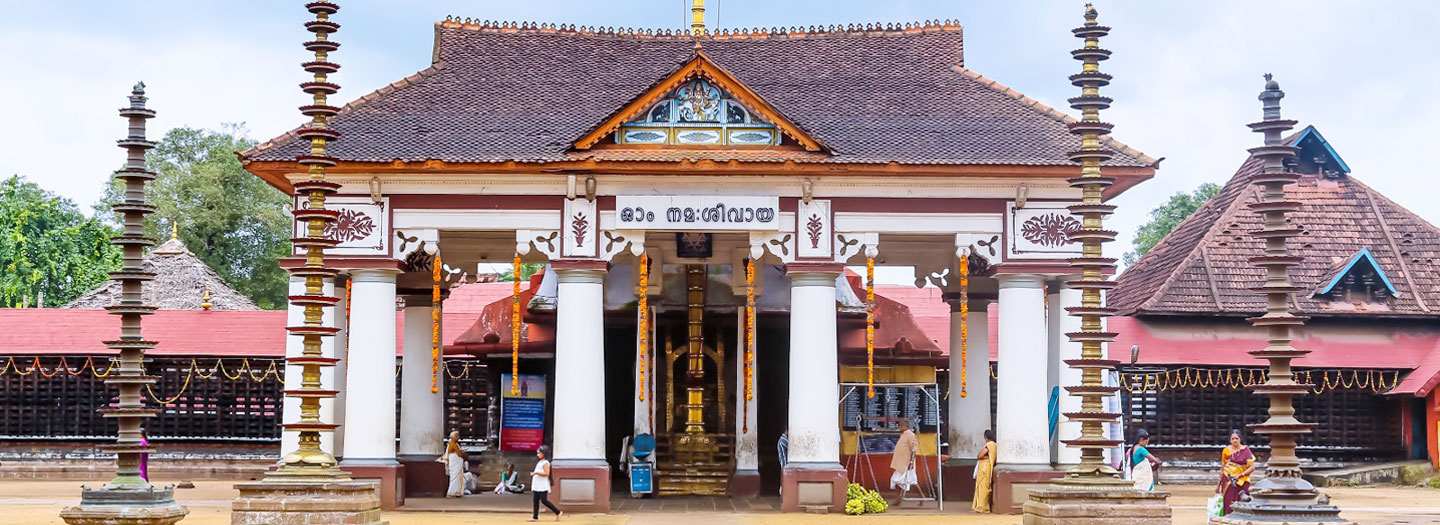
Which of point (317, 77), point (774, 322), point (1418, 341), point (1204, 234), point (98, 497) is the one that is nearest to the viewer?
point (98, 497)

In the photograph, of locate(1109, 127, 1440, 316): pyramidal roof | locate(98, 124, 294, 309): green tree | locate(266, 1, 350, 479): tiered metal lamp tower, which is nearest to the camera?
locate(266, 1, 350, 479): tiered metal lamp tower

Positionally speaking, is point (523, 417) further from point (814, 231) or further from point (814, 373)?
point (814, 231)

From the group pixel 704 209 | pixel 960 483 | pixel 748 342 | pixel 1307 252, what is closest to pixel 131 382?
pixel 704 209

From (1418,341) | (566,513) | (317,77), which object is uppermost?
(317,77)

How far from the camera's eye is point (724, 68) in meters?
28.5

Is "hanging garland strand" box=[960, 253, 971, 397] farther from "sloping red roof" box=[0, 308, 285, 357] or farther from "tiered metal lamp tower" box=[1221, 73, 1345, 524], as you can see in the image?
"sloping red roof" box=[0, 308, 285, 357]

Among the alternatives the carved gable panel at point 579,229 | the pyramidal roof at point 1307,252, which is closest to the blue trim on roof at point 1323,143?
the pyramidal roof at point 1307,252

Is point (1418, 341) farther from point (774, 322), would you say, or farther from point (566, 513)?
point (566, 513)

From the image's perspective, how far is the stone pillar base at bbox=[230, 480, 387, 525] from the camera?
1585 centimetres

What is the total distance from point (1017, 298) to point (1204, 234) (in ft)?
45.2

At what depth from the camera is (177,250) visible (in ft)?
152

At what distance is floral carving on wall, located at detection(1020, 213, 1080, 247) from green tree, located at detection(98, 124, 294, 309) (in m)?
40.9

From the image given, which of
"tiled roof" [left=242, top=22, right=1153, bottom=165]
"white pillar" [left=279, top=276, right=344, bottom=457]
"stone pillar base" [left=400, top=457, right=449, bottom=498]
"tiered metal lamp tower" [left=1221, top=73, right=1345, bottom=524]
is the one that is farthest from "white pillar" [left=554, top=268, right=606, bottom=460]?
"tiered metal lamp tower" [left=1221, top=73, right=1345, bottom=524]

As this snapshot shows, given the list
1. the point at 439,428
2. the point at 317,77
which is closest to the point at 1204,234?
the point at 439,428
